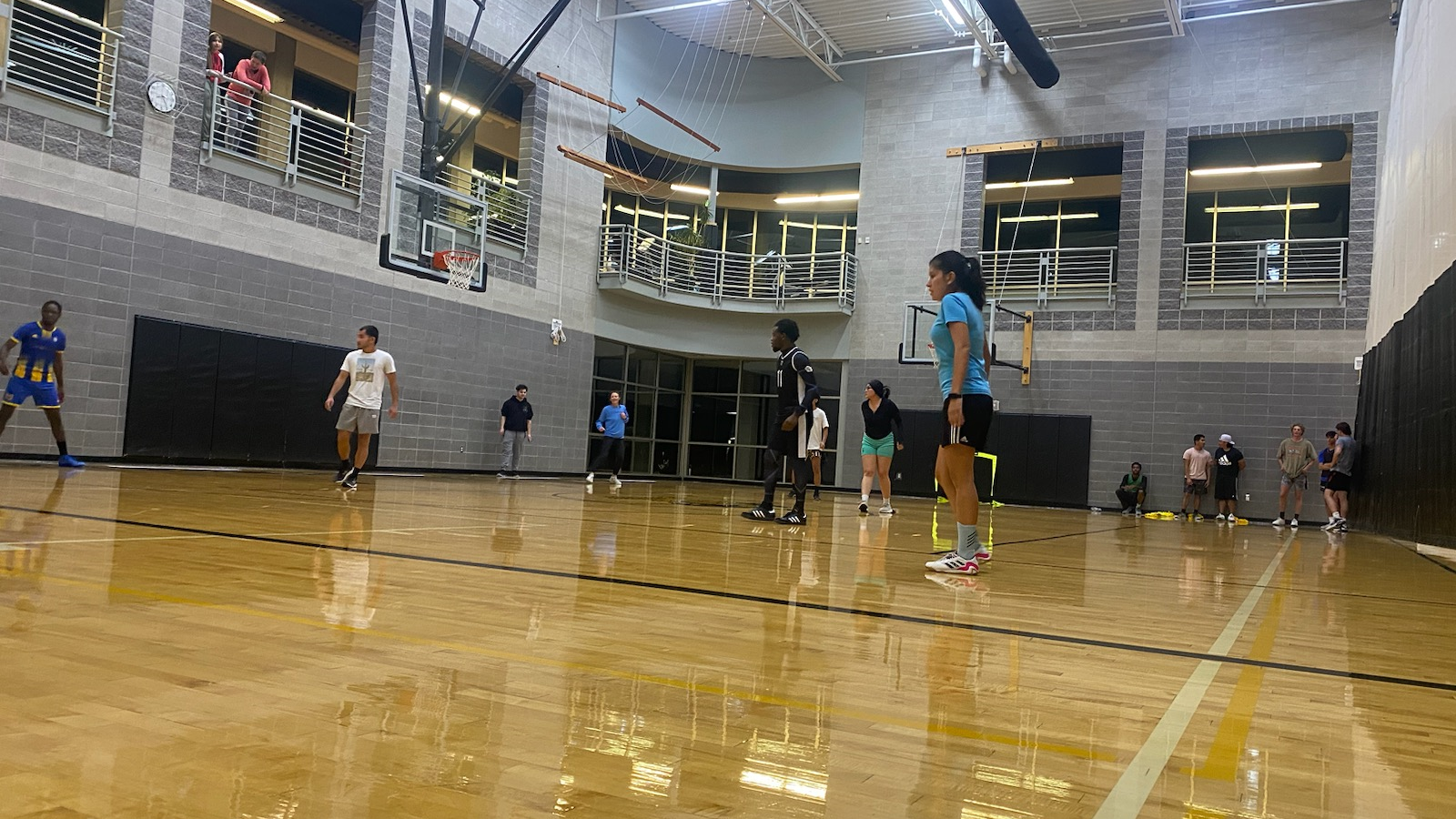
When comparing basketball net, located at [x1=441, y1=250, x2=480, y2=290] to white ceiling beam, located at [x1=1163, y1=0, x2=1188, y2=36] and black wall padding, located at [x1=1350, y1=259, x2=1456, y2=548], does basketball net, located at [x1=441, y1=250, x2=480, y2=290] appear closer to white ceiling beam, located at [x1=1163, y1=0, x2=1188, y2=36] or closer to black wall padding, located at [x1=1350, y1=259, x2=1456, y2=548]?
black wall padding, located at [x1=1350, y1=259, x2=1456, y2=548]

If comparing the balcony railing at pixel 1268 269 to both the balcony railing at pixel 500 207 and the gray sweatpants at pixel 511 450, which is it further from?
the gray sweatpants at pixel 511 450

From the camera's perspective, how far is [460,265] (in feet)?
49.8

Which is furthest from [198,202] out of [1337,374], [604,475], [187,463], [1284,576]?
[1337,374]

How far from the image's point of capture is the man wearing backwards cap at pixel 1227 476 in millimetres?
17797

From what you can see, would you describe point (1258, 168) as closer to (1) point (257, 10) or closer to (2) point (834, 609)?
(1) point (257, 10)

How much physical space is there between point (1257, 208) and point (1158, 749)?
22477 millimetres

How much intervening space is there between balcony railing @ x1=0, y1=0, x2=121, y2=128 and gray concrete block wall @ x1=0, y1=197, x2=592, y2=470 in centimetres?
160

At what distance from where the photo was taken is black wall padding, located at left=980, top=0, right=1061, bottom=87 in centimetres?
1565

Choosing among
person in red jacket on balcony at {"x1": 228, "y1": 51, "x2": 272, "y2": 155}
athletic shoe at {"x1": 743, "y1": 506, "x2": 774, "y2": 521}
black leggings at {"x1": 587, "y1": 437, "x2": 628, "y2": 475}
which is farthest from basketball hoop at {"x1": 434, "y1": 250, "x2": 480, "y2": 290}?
athletic shoe at {"x1": 743, "y1": 506, "x2": 774, "y2": 521}

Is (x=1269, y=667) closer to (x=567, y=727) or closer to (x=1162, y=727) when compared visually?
(x=1162, y=727)

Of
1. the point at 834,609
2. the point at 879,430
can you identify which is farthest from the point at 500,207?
the point at 834,609

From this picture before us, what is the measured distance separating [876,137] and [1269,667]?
21.2m

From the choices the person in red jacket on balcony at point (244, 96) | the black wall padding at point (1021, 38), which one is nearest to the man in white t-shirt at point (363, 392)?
the person in red jacket on balcony at point (244, 96)

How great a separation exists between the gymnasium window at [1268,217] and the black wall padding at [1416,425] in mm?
5285
